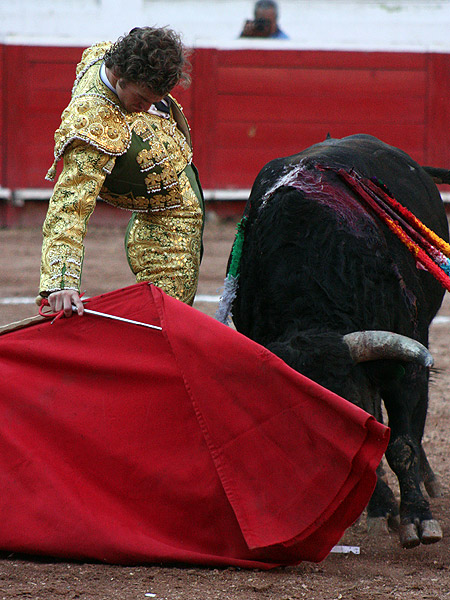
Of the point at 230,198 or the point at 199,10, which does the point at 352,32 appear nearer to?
the point at 199,10

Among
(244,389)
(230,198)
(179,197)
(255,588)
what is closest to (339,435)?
(244,389)

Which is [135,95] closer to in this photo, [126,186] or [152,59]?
[152,59]

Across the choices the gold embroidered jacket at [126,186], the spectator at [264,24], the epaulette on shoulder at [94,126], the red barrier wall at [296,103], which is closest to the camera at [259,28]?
the spectator at [264,24]

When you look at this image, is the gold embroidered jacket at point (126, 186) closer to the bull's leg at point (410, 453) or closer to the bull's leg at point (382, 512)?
the bull's leg at point (410, 453)

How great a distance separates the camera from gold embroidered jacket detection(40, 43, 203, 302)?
2105 mm

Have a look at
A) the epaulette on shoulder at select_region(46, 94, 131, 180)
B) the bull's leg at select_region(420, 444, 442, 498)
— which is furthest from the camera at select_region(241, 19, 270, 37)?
the epaulette on shoulder at select_region(46, 94, 131, 180)

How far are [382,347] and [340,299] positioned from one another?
0.22 metres

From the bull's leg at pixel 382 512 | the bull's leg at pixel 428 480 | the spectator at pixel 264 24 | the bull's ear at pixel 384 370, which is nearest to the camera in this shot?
the bull's ear at pixel 384 370

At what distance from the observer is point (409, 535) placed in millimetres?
2119

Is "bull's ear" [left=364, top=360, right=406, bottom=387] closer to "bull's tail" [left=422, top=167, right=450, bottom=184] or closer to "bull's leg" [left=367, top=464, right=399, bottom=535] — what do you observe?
"bull's leg" [left=367, top=464, right=399, bottom=535]

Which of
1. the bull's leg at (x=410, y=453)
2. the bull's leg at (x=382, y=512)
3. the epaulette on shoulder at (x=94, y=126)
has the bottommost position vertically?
the bull's leg at (x=382, y=512)

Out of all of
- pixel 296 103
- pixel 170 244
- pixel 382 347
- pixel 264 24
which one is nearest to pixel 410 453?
pixel 382 347

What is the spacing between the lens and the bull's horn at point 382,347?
6.68 ft

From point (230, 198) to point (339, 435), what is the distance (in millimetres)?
6296
